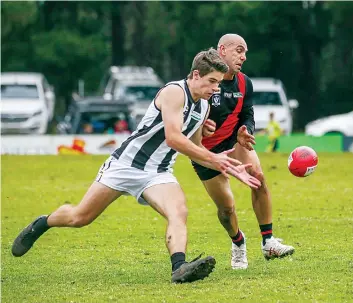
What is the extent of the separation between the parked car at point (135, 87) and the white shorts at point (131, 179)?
2681 cm

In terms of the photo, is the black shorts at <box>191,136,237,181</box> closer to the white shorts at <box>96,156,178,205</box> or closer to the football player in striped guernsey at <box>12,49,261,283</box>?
the football player in striped guernsey at <box>12,49,261,283</box>

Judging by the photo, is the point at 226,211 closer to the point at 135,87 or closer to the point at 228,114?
the point at 228,114

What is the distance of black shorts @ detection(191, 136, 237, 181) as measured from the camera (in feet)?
34.2

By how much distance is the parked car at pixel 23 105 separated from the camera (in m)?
35.6

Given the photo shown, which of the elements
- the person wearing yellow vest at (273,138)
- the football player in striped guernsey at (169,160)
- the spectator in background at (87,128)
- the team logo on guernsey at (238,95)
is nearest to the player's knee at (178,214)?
the football player in striped guernsey at (169,160)

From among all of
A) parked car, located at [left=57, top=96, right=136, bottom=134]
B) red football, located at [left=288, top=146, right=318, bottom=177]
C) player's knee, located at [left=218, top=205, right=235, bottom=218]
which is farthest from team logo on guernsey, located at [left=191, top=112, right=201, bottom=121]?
parked car, located at [left=57, top=96, right=136, bottom=134]

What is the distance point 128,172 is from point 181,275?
1.01 metres

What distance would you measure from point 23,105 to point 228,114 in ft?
84.9

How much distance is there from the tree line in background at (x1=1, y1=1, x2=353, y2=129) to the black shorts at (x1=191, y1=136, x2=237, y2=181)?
1235 inches

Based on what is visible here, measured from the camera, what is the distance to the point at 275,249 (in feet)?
35.0

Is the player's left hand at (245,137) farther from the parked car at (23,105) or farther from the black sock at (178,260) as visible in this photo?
the parked car at (23,105)

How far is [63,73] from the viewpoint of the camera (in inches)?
1887

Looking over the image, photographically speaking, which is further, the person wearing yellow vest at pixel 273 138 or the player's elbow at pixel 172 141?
the person wearing yellow vest at pixel 273 138

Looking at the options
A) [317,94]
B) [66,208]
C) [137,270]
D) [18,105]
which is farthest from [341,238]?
[317,94]
